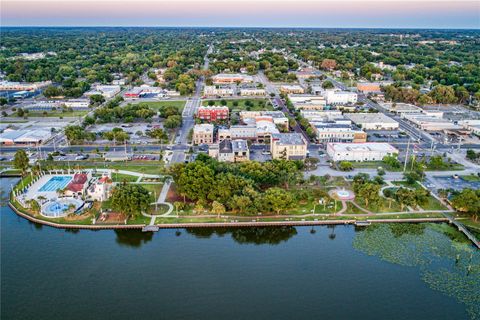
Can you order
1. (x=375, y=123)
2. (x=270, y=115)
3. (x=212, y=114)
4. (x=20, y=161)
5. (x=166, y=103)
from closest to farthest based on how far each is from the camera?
(x=20, y=161) → (x=375, y=123) → (x=270, y=115) → (x=212, y=114) → (x=166, y=103)

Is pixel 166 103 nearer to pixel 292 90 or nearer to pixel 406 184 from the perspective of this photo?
pixel 292 90

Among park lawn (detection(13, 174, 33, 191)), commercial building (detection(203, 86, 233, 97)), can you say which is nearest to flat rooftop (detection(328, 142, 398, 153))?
park lawn (detection(13, 174, 33, 191))

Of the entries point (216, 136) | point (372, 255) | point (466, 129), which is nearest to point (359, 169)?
point (372, 255)

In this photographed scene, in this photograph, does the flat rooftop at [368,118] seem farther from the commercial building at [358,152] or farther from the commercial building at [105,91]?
the commercial building at [105,91]

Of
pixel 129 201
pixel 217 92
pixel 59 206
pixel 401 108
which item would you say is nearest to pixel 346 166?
pixel 129 201

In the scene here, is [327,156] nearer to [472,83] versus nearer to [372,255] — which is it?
[372,255]
